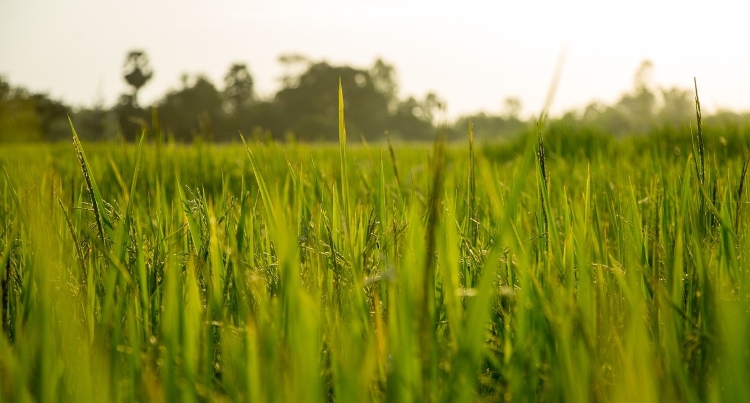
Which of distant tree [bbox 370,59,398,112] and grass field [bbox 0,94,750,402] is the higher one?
distant tree [bbox 370,59,398,112]

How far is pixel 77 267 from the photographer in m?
0.94

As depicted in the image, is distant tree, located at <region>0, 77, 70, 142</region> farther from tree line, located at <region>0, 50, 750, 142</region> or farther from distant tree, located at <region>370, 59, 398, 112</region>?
distant tree, located at <region>370, 59, 398, 112</region>

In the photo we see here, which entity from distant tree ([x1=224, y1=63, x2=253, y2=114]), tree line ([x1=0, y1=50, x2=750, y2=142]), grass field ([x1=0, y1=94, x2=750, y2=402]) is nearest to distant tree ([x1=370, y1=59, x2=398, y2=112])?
tree line ([x1=0, y1=50, x2=750, y2=142])

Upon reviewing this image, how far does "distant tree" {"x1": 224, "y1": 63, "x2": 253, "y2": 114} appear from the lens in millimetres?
32406

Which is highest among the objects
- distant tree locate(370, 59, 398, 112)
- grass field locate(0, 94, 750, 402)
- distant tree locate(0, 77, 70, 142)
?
distant tree locate(370, 59, 398, 112)

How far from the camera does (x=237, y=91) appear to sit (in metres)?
32.9

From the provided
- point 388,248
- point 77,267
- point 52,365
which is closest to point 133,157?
point 77,267

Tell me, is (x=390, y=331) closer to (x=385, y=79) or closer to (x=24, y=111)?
(x=24, y=111)

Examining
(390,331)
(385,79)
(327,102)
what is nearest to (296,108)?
(327,102)

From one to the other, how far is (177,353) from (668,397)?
0.51 meters

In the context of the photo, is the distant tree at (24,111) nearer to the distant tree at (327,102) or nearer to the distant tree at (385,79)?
the distant tree at (327,102)

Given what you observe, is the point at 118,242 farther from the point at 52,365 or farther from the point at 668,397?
the point at 668,397

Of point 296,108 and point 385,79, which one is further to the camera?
point 385,79

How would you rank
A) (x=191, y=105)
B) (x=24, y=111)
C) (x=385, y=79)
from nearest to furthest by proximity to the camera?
(x=24, y=111), (x=191, y=105), (x=385, y=79)
